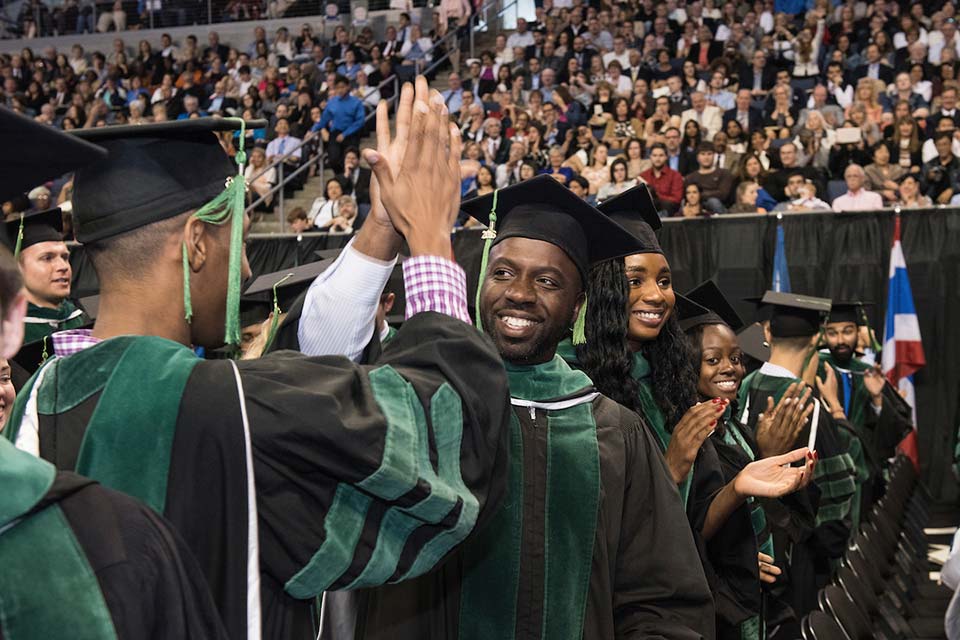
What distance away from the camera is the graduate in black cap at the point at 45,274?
17.5ft

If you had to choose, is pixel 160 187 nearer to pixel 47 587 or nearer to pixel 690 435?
pixel 47 587

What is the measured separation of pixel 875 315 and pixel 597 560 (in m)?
9.34

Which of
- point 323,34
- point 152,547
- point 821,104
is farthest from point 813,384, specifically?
point 323,34

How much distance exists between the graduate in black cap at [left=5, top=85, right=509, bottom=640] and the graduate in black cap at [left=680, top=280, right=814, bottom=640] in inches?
69.6

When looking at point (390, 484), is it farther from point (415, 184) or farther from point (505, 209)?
point (505, 209)

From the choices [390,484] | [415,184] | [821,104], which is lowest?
[390,484]

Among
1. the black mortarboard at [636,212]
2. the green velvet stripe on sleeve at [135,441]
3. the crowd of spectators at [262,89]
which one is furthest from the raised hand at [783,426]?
the crowd of spectators at [262,89]

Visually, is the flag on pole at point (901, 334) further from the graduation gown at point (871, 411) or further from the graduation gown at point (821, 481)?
the graduation gown at point (821, 481)

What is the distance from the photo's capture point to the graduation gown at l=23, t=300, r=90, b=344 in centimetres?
527

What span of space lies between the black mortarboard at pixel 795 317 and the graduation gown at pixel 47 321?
368cm

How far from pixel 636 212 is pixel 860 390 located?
545 cm

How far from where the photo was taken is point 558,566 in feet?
8.34

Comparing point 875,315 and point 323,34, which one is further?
point 323,34

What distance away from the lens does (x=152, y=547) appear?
136 cm
